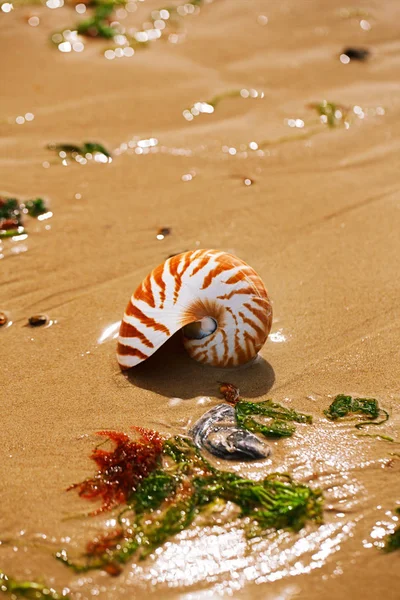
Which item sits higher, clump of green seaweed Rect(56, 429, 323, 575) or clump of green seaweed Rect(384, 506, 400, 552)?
clump of green seaweed Rect(56, 429, 323, 575)

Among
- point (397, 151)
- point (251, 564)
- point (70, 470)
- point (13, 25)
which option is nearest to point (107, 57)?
point (13, 25)

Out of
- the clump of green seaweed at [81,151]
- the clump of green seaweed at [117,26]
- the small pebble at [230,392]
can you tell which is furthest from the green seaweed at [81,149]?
the small pebble at [230,392]

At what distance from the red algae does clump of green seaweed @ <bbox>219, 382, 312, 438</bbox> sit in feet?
1.59

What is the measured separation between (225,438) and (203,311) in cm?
77

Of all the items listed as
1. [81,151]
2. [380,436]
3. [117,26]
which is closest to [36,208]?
[81,151]

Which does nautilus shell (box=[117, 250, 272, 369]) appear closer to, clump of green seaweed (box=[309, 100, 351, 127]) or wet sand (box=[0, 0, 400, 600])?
wet sand (box=[0, 0, 400, 600])

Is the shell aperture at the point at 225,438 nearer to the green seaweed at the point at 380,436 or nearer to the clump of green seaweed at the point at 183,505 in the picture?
the clump of green seaweed at the point at 183,505

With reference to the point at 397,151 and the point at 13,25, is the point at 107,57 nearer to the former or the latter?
the point at 13,25

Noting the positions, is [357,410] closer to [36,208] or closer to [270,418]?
[270,418]

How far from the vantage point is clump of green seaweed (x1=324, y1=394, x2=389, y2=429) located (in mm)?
3875

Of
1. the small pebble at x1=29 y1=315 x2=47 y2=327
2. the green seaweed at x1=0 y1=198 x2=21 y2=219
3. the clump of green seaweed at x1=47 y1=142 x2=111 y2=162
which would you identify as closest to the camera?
the small pebble at x1=29 y1=315 x2=47 y2=327

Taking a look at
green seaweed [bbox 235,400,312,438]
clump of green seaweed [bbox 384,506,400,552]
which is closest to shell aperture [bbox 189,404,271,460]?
green seaweed [bbox 235,400,312,438]

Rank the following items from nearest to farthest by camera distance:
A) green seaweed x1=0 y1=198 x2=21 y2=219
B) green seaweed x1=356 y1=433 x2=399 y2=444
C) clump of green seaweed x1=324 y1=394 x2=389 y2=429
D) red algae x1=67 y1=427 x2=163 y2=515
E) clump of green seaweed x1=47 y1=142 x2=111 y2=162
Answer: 1. red algae x1=67 y1=427 x2=163 y2=515
2. green seaweed x1=356 y1=433 x2=399 y2=444
3. clump of green seaweed x1=324 y1=394 x2=389 y2=429
4. green seaweed x1=0 y1=198 x2=21 y2=219
5. clump of green seaweed x1=47 y1=142 x2=111 y2=162

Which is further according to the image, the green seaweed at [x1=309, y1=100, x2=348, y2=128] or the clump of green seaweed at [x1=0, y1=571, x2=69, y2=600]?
the green seaweed at [x1=309, y1=100, x2=348, y2=128]
